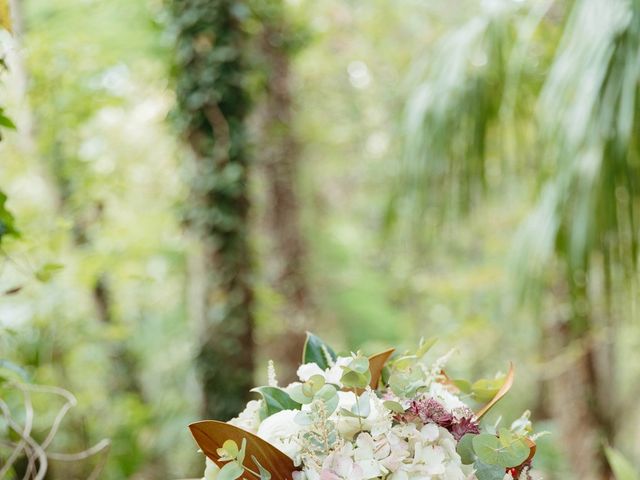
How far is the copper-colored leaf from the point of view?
2.62 ft

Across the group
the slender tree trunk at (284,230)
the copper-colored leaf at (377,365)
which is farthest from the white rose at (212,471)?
the slender tree trunk at (284,230)

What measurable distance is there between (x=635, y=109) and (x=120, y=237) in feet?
7.18

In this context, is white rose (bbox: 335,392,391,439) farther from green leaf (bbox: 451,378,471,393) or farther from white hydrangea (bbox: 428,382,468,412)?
green leaf (bbox: 451,378,471,393)

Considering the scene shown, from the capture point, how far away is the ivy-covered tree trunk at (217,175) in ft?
8.27

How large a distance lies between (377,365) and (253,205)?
6.48 ft

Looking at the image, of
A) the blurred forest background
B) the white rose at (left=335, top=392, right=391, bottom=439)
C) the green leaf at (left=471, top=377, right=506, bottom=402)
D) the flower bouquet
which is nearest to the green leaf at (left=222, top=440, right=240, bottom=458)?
the flower bouquet

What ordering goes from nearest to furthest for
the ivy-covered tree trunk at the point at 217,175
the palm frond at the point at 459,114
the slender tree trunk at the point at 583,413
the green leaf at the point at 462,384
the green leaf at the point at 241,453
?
the green leaf at the point at 241,453, the green leaf at the point at 462,384, the palm frond at the point at 459,114, the ivy-covered tree trunk at the point at 217,175, the slender tree trunk at the point at 583,413

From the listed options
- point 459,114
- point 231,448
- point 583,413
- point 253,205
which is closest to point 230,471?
point 231,448

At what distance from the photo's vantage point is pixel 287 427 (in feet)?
2.26

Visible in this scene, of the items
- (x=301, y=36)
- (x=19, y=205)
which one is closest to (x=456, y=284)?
(x=301, y=36)

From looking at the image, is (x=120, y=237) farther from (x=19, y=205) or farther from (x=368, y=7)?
(x=368, y=7)

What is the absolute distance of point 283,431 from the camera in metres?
0.69

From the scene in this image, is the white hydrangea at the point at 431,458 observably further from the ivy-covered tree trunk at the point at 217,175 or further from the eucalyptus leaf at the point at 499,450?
the ivy-covered tree trunk at the point at 217,175

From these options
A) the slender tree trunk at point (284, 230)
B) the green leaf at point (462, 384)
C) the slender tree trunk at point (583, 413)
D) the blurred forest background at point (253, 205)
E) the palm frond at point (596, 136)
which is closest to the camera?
the green leaf at point (462, 384)
